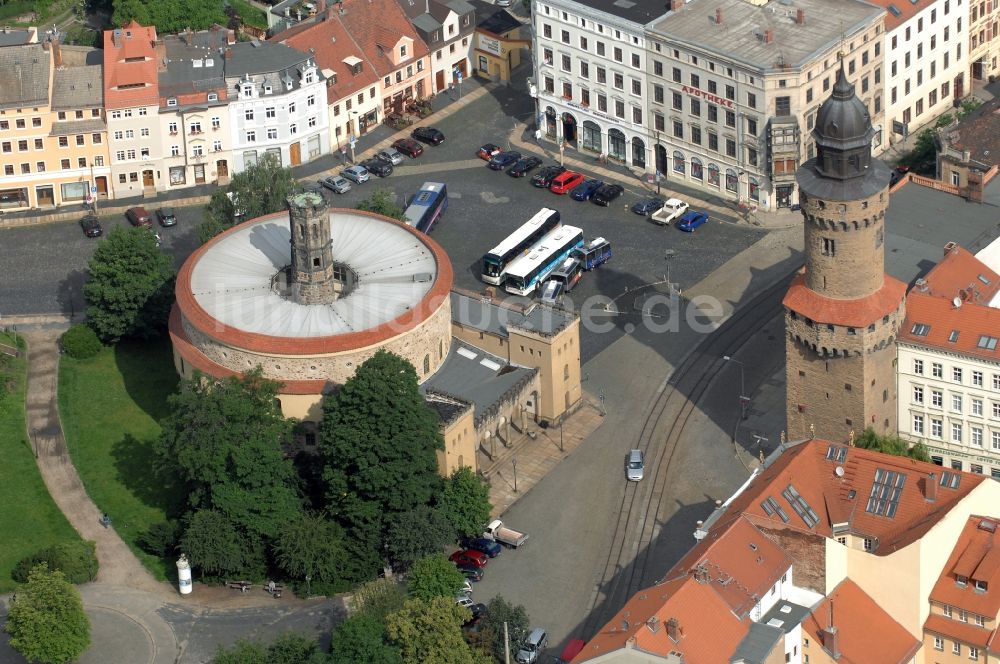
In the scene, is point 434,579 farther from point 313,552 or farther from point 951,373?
point 951,373

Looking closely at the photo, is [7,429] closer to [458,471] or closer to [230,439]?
[230,439]

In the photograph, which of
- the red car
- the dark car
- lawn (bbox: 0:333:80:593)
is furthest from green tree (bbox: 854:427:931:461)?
lawn (bbox: 0:333:80:593)

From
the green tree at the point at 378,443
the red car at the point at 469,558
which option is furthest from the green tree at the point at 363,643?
the green tree at the point at 378,443

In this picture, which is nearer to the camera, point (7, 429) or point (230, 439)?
point (230, 439)

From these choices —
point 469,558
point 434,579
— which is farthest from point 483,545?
point 434,579

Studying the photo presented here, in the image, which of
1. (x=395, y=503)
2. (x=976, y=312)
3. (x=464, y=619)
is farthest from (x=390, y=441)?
(x=976, y=312)

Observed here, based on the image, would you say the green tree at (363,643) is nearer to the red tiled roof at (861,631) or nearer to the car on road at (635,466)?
the red tiled roof at (861,631)

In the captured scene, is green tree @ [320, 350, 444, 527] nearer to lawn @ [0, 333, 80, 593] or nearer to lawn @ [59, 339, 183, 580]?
lawn @ [59, 339, 183, 580]
